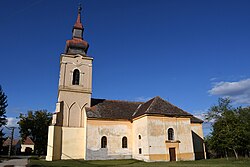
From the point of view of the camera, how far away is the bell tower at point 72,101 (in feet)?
91.8

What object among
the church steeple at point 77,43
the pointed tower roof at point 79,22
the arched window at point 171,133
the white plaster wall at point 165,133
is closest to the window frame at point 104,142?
the white plaster wall at point 165,133

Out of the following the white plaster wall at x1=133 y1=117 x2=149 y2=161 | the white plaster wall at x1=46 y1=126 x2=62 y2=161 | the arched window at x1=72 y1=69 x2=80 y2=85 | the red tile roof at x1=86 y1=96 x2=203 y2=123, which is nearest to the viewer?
the white plaster wall at x1=133 y1=117 x2=149 y2=161

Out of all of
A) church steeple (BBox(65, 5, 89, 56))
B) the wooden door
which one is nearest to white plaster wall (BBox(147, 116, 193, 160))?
the wooden door

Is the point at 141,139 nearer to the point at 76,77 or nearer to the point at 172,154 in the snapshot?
the point at 172,154

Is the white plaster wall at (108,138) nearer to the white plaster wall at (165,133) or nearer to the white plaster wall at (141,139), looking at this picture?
the white plaster wall at (141,139)

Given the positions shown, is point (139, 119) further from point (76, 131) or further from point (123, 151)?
point (76, 131)

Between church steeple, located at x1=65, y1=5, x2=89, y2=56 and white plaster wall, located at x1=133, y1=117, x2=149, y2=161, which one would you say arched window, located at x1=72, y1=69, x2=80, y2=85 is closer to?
church steeple, located at x1=65, y1=5, x2=89, y2=56

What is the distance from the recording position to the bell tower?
1101 inches

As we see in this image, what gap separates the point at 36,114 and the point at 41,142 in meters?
6.25

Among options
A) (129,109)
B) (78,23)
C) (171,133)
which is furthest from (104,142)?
(78,23)

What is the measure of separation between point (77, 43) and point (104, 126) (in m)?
13.4

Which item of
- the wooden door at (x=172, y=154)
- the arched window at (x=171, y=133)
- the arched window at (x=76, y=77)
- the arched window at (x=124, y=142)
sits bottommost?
the wooden door at (x=172, y=154)

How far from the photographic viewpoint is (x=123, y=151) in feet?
96.4

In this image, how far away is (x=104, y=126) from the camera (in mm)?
29172
